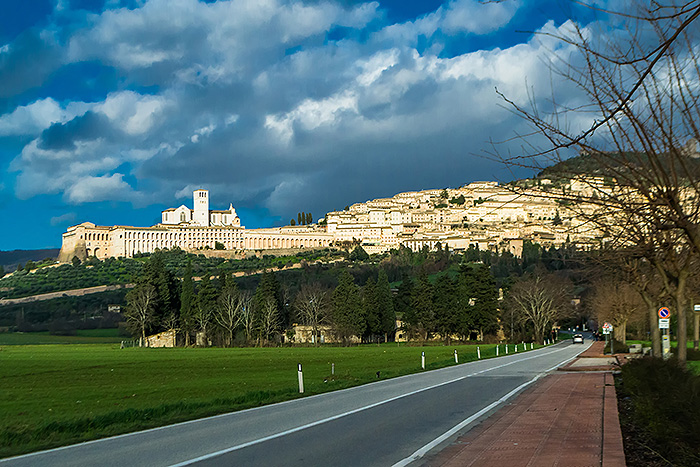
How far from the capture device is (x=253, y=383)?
29531 millimetres

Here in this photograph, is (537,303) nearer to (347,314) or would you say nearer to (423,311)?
(423,311)

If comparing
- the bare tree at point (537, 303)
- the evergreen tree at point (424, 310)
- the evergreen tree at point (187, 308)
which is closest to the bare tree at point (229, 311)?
the evergreen tree at point (187, 308)

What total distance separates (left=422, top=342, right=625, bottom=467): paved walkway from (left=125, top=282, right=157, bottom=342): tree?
80.6 meters

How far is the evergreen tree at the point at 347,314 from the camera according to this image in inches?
3413

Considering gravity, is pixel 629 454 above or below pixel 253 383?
above

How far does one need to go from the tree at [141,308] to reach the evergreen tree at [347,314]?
26.4 metres

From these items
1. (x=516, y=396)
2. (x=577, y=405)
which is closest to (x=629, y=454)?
(x=577, y=405)

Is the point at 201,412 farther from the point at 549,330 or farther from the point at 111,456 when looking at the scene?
the point at 549,330

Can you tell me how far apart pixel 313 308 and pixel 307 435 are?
3252 inches

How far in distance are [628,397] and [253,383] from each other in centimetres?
1758

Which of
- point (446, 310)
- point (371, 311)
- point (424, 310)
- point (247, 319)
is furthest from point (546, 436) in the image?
point (371, 311)

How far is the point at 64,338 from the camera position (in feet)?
327

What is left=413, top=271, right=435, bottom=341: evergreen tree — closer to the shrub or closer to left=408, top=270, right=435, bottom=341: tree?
left=408, top=270, right=435, bottom=341: tree

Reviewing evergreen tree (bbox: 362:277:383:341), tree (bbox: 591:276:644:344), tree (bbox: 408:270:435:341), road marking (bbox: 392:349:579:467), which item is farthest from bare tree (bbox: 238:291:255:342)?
road marking (bbox: 392:349:579:467)
